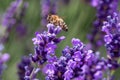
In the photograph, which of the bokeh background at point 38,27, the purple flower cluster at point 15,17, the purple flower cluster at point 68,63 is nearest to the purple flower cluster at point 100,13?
the bokeh background at point 38,27

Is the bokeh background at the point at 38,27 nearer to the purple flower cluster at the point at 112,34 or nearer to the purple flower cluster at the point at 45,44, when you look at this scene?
the purple flower cluster at the point at 112,34

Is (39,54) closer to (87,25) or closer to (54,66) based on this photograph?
(54,66)

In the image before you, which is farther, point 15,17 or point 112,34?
point 15,17

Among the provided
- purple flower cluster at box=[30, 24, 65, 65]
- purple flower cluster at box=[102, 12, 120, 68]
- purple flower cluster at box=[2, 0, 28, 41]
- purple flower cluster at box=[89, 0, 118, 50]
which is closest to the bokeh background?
purple flower cluster at box=[2, 0, 28, 41]

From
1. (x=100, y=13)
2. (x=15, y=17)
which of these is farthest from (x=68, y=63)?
(x=15, y=17)

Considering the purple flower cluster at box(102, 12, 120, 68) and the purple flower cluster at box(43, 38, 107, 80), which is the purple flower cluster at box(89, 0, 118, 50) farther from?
the purple flower cluster at box(43, 38, 107, 80)

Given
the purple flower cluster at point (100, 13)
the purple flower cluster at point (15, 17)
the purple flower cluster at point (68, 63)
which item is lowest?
the purple flower cluster at point (68, 63)

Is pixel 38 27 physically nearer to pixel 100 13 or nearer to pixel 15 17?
pixel 15 17
